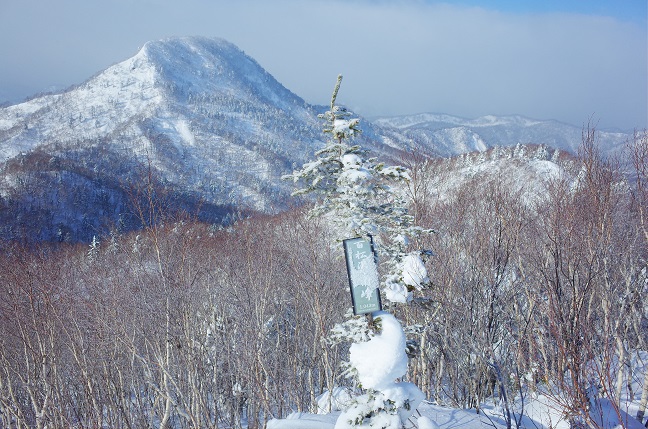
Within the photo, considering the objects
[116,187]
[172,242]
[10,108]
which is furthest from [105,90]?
[172,242]

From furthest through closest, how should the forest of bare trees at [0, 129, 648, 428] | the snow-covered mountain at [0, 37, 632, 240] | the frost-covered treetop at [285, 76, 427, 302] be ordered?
the snow-covered mountain at [0, 37, 632, 240] < the forest of bare trees at [0, 129, 648, 428] < the frost-covered treetop at [285, 76, 427, 302]

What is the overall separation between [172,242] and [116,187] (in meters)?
90.0

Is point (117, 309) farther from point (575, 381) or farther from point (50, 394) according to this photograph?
point (575, 381)

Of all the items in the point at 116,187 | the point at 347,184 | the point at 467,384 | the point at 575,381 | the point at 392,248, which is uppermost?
the point at 116,187

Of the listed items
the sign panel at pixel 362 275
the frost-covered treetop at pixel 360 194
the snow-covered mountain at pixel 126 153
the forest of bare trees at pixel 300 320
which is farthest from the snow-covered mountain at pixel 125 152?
the sign panel at pixel 362 275

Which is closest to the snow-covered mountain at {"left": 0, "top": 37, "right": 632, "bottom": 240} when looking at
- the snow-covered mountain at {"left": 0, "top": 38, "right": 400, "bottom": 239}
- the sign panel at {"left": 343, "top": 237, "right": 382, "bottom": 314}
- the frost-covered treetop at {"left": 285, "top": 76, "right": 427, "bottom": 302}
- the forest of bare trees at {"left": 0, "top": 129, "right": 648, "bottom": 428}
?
the snow-covered mountain at {"left": 0, "top": 38, "right": 400, "bottom": 239}

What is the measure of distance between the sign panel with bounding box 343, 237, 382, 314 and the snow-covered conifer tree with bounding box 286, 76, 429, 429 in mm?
336

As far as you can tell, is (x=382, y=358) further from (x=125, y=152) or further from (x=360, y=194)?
(x=125, y=152)

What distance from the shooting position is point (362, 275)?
4.29 m

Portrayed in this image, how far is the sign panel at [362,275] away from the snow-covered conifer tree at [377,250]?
336 millimetres

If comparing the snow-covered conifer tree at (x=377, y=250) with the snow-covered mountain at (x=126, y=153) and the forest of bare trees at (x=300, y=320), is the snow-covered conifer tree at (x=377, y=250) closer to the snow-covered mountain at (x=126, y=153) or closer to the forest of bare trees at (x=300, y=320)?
the forest of bare trees at (x=300, y=320)

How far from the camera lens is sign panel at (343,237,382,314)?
425 centimetres

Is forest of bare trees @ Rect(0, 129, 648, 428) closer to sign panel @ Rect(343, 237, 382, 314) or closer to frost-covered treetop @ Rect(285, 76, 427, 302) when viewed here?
frost-covered treetop @ Rect(285, 76, 427, 302)

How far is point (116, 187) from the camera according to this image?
90.8 m
